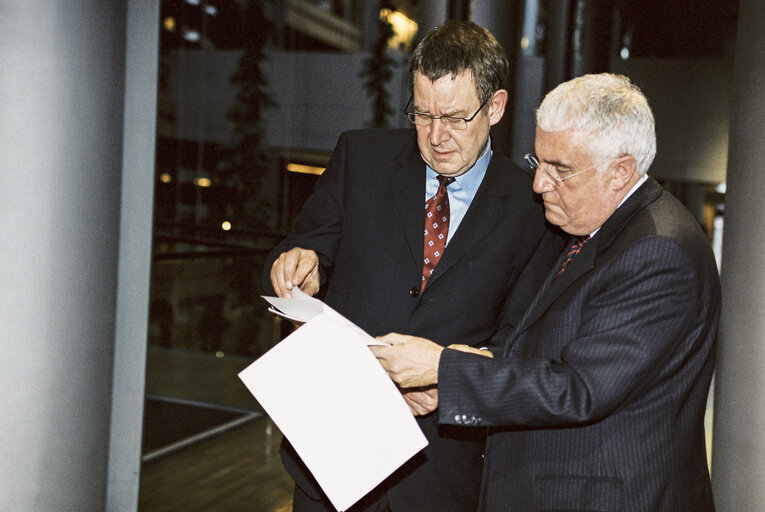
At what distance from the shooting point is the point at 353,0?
25.0 feet

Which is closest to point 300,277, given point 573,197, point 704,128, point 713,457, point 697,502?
point 573,197

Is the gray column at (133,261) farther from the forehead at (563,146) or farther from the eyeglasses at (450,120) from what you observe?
the forehead at (563,146)

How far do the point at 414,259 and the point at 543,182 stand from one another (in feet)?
1.27

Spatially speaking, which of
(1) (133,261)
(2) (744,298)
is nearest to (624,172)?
(2) (744,298)

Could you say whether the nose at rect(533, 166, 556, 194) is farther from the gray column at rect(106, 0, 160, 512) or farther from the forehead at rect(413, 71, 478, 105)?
the gray column at rect(106, 0, 160, 512)

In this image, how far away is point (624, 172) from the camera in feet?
4.66

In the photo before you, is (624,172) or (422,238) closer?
(624,172)

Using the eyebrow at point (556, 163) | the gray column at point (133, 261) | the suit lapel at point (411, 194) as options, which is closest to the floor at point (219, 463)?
the gray column at point (133, 261)

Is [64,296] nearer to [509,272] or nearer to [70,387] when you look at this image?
[70,387]

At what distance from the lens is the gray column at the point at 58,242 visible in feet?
6.58

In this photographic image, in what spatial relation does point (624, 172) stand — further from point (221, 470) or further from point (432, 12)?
point (432, 12)

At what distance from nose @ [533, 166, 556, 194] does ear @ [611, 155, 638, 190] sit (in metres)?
0.13

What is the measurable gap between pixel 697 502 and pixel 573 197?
25.5 inches

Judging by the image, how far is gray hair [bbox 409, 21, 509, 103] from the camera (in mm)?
1718
